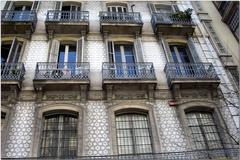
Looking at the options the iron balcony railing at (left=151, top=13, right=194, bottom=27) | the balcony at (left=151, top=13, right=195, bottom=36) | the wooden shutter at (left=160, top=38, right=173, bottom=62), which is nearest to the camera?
the wooden shutter at (left=160, top=38, right=173, bottom=62)

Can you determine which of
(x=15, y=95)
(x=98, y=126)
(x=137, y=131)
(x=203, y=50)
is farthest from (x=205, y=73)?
(x=15, y=95)

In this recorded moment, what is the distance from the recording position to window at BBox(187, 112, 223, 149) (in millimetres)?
9922

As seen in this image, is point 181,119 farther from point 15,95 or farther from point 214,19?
point 214,19

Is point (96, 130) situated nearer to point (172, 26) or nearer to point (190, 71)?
point (190, 71)

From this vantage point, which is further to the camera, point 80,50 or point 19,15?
point 19,15

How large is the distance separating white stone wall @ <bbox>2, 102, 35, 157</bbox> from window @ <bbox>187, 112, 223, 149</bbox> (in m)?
5.66

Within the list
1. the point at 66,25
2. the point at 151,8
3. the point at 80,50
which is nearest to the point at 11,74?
the point at 80,50

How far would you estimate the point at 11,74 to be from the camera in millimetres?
10672

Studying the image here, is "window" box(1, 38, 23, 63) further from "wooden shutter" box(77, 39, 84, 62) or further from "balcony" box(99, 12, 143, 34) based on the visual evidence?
"balcony" box(99, 12, 143, 34)

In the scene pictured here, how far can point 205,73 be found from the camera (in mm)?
11539

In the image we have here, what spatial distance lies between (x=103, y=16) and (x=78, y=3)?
257 cm

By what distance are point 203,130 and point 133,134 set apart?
260 cm

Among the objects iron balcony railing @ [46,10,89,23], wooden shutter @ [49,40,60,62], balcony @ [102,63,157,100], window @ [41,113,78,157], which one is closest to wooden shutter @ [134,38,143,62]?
balcony @ [102,63,157,100]

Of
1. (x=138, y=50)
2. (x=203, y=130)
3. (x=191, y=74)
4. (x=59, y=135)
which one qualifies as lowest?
(x=203, y=130)
